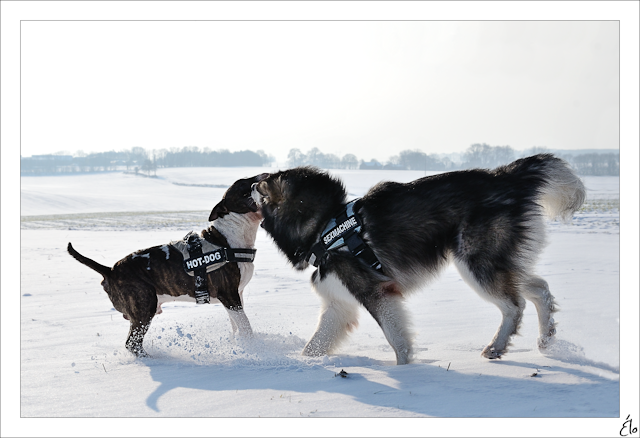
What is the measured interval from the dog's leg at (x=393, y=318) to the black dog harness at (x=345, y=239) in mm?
255

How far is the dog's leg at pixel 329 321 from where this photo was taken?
4789 millimetres

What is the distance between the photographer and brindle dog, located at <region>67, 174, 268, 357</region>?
5003 mm

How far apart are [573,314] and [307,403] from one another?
3843mm

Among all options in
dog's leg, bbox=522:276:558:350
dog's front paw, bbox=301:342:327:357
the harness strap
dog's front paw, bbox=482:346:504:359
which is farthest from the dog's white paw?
the harness strap

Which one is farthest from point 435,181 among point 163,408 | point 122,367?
point 122,367

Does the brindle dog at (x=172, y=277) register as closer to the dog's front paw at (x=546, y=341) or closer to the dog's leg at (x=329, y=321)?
the dog's leg at (x=329, y=321)

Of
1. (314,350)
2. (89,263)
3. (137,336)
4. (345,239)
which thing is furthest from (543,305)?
(89,263)

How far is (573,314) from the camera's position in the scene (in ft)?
18.9

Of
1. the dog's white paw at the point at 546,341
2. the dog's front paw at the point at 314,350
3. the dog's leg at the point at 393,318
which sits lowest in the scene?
the dog's front paw at the point at 314,350

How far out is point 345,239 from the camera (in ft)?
15.0

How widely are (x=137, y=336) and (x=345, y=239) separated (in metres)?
2.30

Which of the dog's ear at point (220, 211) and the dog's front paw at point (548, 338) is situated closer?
the dog's front paw at point (548, 338)

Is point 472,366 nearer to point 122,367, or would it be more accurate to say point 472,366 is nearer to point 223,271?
point 223,271

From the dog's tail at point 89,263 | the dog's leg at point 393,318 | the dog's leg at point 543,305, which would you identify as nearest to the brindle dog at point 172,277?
the dog's tail at point 89,263
